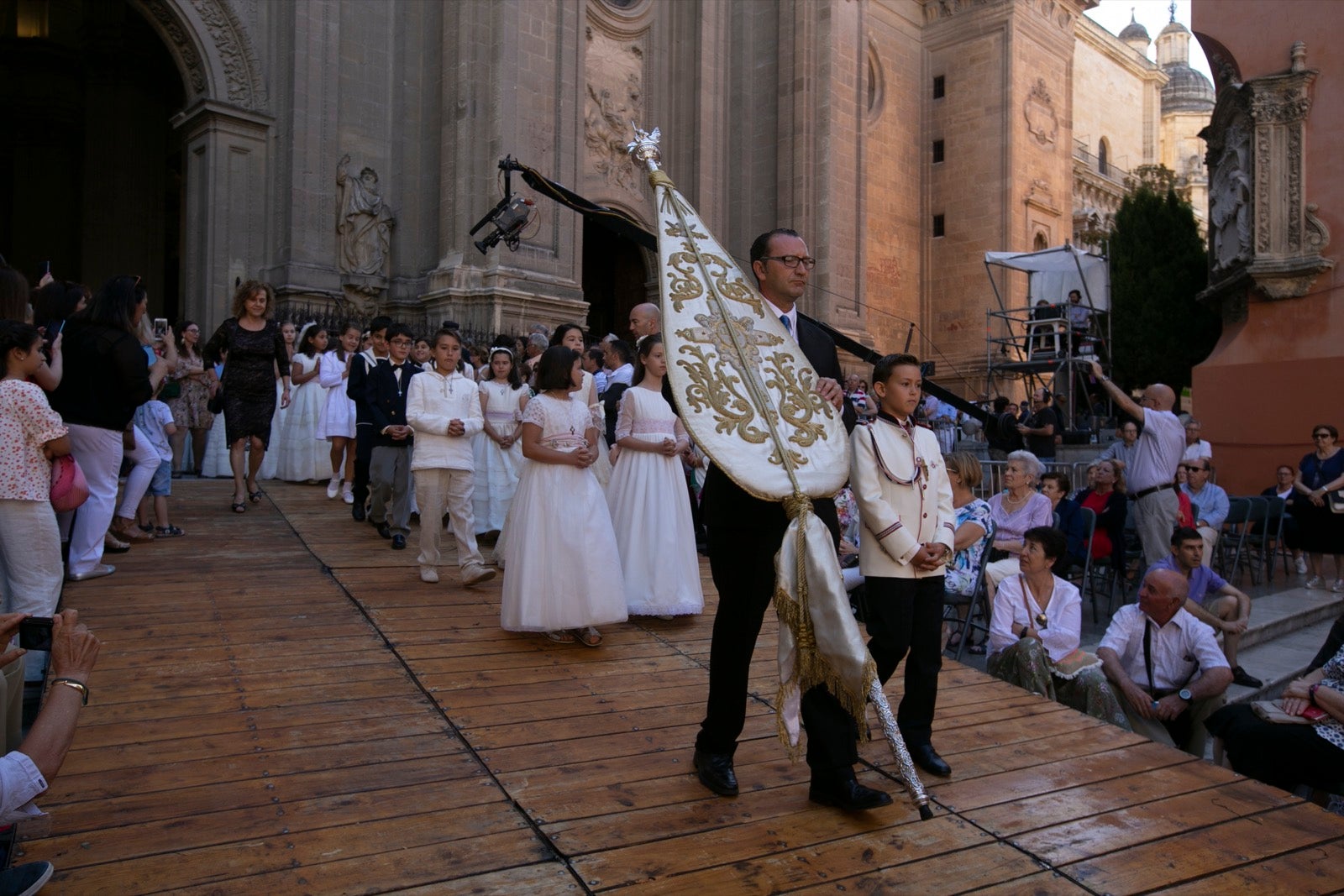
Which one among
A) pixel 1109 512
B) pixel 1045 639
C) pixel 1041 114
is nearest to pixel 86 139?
pixel 1109 512

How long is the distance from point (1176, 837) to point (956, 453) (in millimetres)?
4013

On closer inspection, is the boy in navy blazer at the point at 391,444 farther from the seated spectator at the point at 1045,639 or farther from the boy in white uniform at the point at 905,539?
the boy in white uniform at the point at 905,539

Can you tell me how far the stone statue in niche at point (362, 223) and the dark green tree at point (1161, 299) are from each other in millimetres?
22112

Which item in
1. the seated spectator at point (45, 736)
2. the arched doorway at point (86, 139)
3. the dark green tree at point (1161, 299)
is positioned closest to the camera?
the seated spectator at point (45, 736)

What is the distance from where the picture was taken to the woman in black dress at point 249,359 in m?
8.50

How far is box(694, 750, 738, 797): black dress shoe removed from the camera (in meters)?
3.51

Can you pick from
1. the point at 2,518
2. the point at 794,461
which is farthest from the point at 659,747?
the point at 2,518

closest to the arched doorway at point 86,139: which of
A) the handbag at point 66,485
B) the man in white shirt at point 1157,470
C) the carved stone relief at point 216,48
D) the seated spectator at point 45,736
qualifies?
the carved stone relief at point 216,48

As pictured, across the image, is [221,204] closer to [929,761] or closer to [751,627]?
[751,627]

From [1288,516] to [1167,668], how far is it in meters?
7.51

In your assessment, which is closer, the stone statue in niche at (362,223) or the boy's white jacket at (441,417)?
the boy's white jacket at (441,417)

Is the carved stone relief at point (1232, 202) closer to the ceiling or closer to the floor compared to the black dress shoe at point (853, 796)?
closer to the ceiling

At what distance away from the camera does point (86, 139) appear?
20797 mm

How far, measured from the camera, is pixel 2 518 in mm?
4824
